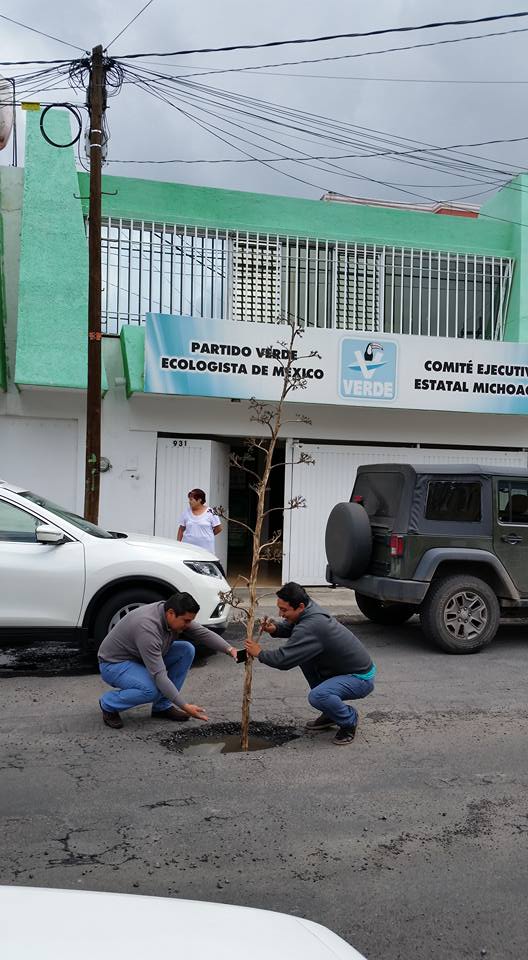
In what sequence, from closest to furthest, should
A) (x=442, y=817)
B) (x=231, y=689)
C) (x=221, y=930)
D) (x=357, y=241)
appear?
(x=221, y=930)
(x=442, y=817)
(x=231, y=689)
(x=357, y=241)

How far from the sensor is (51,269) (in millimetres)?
11117

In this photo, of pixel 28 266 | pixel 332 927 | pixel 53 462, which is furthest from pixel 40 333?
pixel 332 927

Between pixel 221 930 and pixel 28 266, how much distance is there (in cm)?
1053

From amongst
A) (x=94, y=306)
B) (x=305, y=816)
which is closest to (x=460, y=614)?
(x=305, y=816)

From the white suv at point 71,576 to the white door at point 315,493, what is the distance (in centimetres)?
535

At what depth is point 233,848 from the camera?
3754 mm

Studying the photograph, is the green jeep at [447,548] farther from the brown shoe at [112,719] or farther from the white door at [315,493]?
the white door at [315,493]

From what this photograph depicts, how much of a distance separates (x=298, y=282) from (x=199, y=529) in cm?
571

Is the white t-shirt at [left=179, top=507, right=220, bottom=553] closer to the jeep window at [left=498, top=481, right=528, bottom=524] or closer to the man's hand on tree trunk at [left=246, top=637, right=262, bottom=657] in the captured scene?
the jeep window at [left=498, top=481, right=528, bottom=524]

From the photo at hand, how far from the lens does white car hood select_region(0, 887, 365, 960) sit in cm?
171

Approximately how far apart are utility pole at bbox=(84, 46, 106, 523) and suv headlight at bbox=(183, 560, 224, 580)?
2741 mm

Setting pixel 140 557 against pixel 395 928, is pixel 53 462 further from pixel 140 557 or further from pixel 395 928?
pixel 395 928

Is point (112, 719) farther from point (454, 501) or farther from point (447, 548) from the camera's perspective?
point (454, 501)

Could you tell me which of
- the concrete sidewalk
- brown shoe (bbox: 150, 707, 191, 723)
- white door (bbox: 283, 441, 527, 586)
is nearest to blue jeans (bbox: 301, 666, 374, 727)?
brown shoe (bbox: 150, 707, 191, 723)
